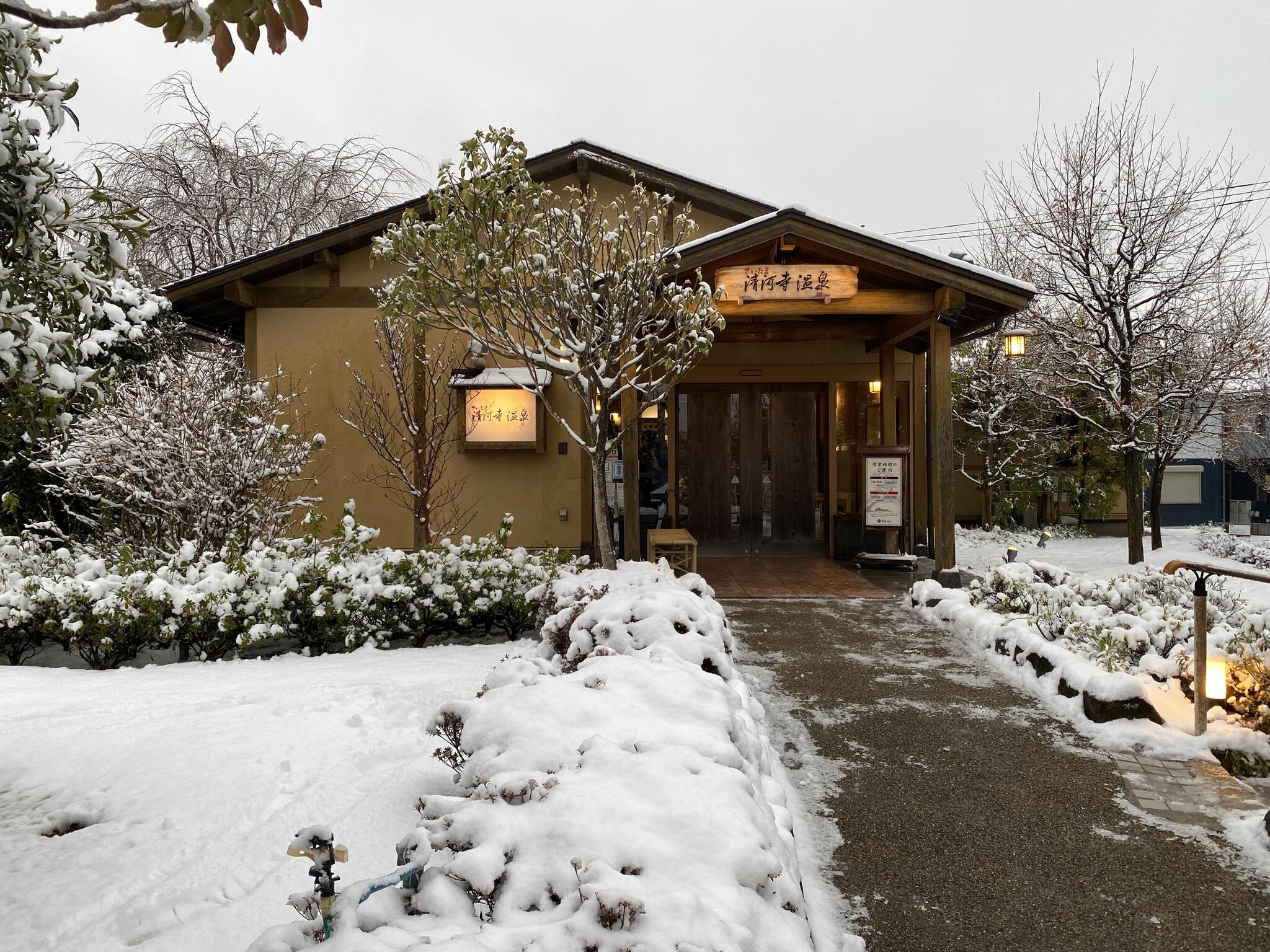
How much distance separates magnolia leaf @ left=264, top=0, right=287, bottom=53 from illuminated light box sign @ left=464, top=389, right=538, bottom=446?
8.07 m

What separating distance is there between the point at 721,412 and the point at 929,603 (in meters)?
5.13

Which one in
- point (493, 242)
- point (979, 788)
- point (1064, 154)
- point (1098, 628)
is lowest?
point (979, 788)

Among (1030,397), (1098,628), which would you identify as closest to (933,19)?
(1030,397)

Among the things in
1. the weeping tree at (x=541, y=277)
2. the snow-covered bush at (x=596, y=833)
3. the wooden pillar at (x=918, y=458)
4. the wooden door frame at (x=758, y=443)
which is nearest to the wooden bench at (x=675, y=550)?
the weeping tree at (x=541, y=277)

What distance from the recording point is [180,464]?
6859mm

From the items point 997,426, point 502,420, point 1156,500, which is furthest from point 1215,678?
point 997,426

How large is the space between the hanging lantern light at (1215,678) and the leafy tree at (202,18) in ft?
16.1

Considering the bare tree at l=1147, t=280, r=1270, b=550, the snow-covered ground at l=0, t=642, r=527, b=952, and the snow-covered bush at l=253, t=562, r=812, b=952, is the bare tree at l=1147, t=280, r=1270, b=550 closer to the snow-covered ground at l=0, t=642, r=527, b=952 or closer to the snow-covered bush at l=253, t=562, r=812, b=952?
the snow-covered bush at l=253, t=562, r=812, b=952

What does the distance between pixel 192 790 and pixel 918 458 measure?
982cm

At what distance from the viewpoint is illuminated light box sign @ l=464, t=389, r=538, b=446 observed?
10141 mm

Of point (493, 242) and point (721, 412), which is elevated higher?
point (493, 242)

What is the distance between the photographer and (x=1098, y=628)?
538 centimetres

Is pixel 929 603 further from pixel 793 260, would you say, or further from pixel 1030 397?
pixel 1030 397

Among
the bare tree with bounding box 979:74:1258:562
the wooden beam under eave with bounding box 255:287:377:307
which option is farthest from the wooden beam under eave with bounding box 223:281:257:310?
the bare tree with bounding box 979:74:1258:562
